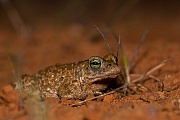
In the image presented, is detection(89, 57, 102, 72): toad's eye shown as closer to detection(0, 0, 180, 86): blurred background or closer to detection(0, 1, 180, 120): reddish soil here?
detection(0, 1, 180, 120): reddish soil

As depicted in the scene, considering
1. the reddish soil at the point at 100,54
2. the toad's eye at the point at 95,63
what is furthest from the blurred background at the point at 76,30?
the toad's eye at the point at 95,63

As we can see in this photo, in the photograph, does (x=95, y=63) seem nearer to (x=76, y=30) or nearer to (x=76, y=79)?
(x=76, y=79)

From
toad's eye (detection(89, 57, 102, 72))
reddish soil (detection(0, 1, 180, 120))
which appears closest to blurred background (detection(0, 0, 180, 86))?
reddish soil (detection(0, 1, 180, 120))

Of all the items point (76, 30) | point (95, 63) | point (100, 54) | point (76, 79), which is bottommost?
point (76, 79)

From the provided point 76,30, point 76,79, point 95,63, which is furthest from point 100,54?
point 76,30

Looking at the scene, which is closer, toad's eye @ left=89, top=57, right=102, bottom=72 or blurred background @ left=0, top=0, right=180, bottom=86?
toad's eye @ left=89, top=57, right=102, bottom=72

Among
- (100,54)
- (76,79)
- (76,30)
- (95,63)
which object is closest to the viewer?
(95,63)
